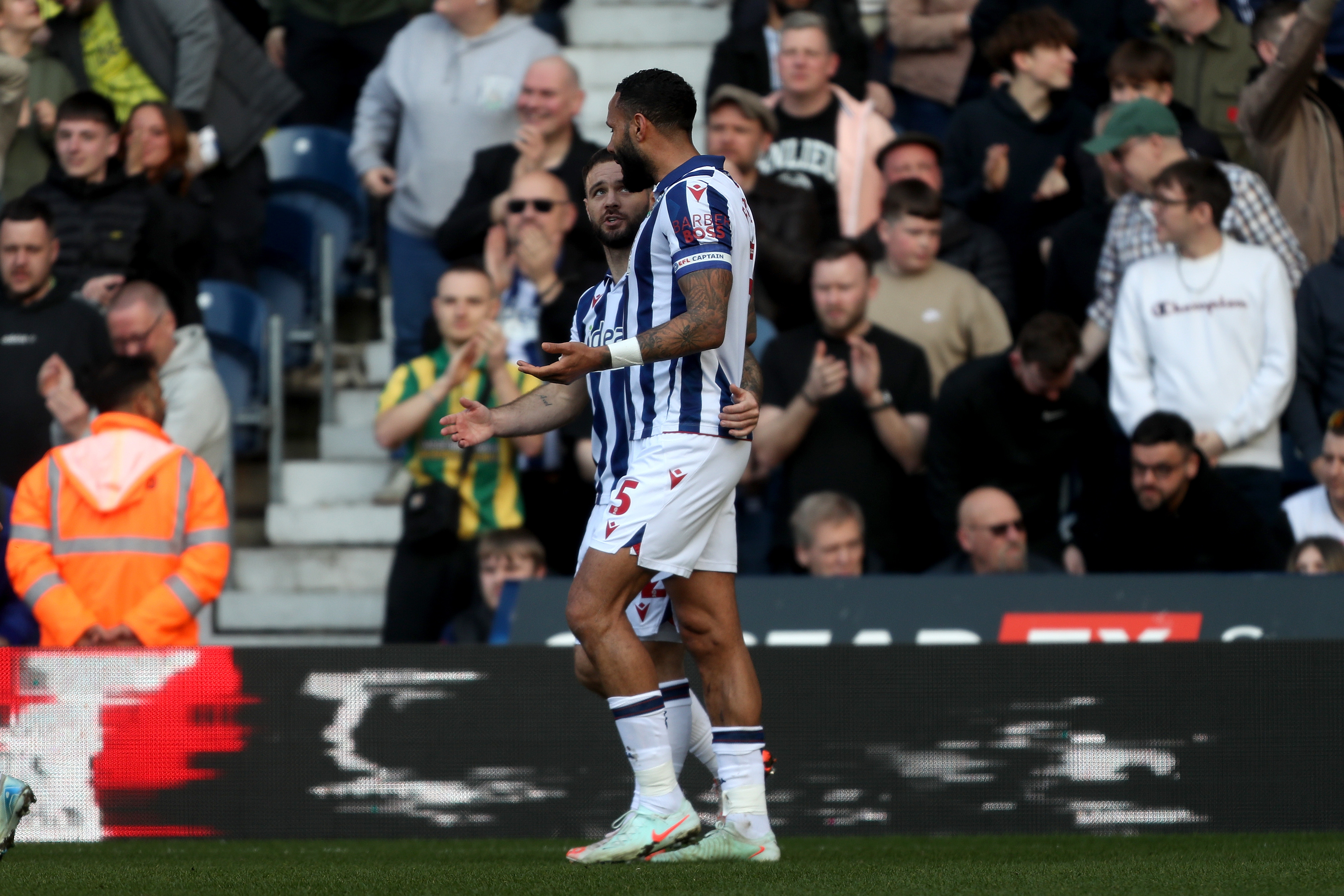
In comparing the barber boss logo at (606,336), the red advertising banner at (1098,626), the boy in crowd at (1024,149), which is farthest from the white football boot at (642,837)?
the boy in crowd at (1024,149)

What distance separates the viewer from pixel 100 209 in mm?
8984

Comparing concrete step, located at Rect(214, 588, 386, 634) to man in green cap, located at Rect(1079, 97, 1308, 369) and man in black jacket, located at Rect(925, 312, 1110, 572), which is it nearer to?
man in black jacket, located at Rect(925, 312, 1110, 572)

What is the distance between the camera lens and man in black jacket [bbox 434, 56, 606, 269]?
359 inches

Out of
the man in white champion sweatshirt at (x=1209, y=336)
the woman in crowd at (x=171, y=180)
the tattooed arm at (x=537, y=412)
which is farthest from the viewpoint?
the woman in crowd at (x=171, y=180)

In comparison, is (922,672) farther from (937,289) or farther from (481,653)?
(937,289)

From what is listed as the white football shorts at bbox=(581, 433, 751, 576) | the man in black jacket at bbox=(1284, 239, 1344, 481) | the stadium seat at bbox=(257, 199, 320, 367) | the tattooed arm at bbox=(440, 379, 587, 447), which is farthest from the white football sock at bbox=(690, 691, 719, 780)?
the stadium seat at bbox=(257, 199, 320, 367)

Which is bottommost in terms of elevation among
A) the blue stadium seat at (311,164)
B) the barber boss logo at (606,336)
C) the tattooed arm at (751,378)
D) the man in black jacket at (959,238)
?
the tattooed arm at (751,378)

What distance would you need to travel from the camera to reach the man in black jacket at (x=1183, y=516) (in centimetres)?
750

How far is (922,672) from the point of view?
630cm

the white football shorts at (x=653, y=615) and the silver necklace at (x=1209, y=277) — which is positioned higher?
the silver necklace at (x=1209, y=277)

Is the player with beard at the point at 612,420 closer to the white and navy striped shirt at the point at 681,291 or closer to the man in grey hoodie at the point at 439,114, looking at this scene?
the white and navy striped shirt at the point at 681,291

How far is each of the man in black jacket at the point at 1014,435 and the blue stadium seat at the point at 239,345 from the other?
12.7 ft

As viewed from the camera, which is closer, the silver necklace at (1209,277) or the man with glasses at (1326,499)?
the man with glasses at (1326,499)

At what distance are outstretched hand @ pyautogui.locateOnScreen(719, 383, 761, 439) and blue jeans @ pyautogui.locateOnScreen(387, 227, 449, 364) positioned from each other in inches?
194
